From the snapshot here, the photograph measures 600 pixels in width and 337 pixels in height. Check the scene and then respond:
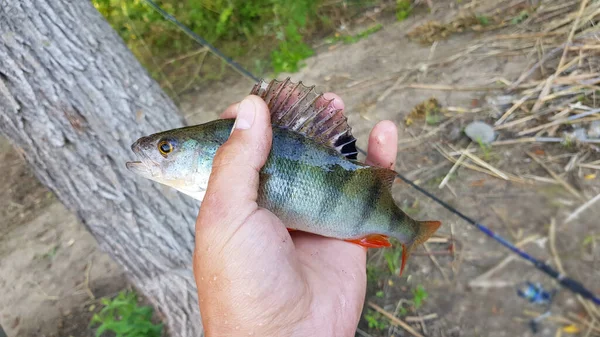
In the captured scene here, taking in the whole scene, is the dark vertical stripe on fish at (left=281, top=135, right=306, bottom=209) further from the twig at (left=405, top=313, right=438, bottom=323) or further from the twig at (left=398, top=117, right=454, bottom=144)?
the twig at (left=398, top=117, right=454, bottom=144)

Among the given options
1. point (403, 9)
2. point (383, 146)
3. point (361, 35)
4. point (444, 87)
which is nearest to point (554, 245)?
point (383, 146)

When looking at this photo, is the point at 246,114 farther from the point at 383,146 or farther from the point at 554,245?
the point at 554,245

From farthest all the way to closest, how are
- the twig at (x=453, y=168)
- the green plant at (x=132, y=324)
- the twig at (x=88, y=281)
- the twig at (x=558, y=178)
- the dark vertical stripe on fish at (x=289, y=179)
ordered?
the twig at (x=88, y=281) < the twig at (x=453, y=168) < the twig at (x=558, y=178) < the green plant at (x=132, y=324) < the dark vertical stripe on fish at (x=289, y=179)

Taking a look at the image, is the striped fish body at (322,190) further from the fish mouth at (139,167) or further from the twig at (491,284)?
the twig at (491,284)

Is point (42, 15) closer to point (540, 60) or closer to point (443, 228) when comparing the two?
point (443, 228)

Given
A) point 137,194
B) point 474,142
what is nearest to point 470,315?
point 474,142

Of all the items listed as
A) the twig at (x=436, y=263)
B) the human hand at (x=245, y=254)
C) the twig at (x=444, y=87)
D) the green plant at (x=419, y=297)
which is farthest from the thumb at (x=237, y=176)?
the twig at (x=444, y=87)
